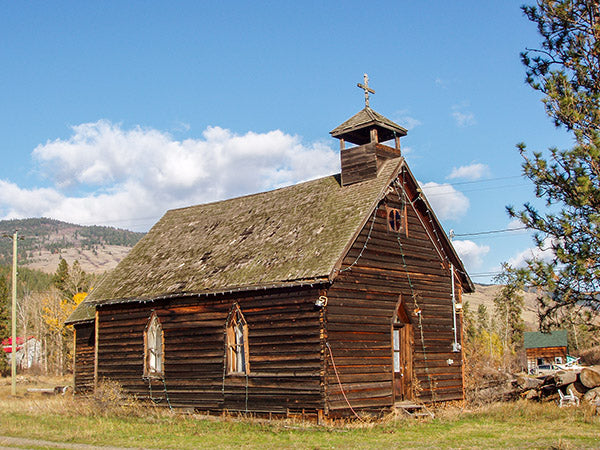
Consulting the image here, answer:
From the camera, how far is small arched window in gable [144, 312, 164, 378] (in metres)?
24.4

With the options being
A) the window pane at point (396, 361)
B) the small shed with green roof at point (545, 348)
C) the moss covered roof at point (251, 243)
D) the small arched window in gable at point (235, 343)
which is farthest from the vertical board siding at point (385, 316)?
the small shed with green roof at point (545, 348)

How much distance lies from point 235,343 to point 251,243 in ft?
12.7

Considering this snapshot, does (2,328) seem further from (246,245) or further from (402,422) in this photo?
(402,422)

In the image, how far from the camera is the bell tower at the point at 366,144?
23797mm

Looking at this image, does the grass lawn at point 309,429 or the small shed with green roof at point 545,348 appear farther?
the small shed with green roof at point 545,348

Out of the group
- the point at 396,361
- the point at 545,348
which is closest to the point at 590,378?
the point at 396,361

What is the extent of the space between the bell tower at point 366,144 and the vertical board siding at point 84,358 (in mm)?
13939

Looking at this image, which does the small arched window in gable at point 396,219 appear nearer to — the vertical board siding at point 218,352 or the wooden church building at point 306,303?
the wooden church building at point 306,303

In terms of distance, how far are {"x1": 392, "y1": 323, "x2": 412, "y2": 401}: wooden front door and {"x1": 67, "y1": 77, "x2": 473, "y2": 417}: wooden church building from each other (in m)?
0.05

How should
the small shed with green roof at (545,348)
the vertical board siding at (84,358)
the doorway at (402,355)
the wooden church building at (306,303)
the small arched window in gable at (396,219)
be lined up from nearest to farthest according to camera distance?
the wooden church building at (306,303)
the doorway at (402,355)
the small arched window in gable at (396,219)
the vertical board siding at (84,358)
the small shed with green roof at (545,348)

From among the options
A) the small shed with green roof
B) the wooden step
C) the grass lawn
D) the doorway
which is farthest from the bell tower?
the small shed with green roof

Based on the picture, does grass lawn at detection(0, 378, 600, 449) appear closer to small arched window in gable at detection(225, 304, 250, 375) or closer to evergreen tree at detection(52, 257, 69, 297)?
small arched window in gable at detection(225, 304, 250, 375)

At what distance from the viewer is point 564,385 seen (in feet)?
73.3

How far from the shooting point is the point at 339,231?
69.2 feet
